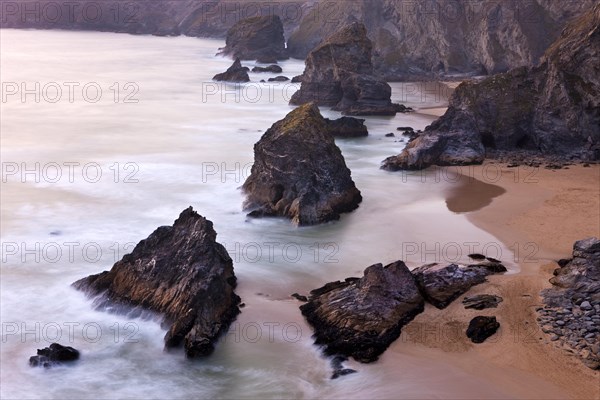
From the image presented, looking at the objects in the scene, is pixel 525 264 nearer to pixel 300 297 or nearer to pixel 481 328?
pixel 481 328

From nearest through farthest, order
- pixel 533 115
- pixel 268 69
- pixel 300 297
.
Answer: pixel 300 297, pixel 533 115, pixel 268 69

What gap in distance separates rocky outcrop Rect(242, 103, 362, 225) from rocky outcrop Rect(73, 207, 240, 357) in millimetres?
6405

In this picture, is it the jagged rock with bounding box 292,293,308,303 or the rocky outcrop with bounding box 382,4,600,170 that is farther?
the rocky outcrop with bounding box 382,4,600,170

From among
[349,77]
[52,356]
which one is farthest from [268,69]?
[52,356]

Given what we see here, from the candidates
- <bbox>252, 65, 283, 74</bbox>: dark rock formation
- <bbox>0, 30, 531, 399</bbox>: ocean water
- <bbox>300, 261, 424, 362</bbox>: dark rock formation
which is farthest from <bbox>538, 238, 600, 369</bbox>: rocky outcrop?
<bbox>252, 65, 283, 74</bbox>: dark rock formation

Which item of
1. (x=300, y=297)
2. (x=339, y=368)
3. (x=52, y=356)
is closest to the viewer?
(x=339, y=368)

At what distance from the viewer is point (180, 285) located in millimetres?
18844

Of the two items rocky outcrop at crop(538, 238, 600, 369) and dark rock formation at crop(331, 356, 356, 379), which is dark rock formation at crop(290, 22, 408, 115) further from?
dark rock formation at crop(331, 356, 356, 379)

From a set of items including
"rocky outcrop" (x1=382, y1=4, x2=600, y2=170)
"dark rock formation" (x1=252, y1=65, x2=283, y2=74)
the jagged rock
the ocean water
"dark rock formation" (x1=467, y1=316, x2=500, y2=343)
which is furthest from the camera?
"dark rock formation" (x1=252, y1=65, x2=283, y2=74)

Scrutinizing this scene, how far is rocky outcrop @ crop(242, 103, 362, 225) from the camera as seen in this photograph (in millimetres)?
27109

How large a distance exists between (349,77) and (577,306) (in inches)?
1447

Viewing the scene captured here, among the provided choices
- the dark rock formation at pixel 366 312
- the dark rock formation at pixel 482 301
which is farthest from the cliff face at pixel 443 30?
the dark rock formation at pixel 366 312

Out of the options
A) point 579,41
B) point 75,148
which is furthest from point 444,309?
point 75,148

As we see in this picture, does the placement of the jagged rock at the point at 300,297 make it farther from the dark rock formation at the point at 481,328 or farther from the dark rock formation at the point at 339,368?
the dark rock formation at the point at 481,328
